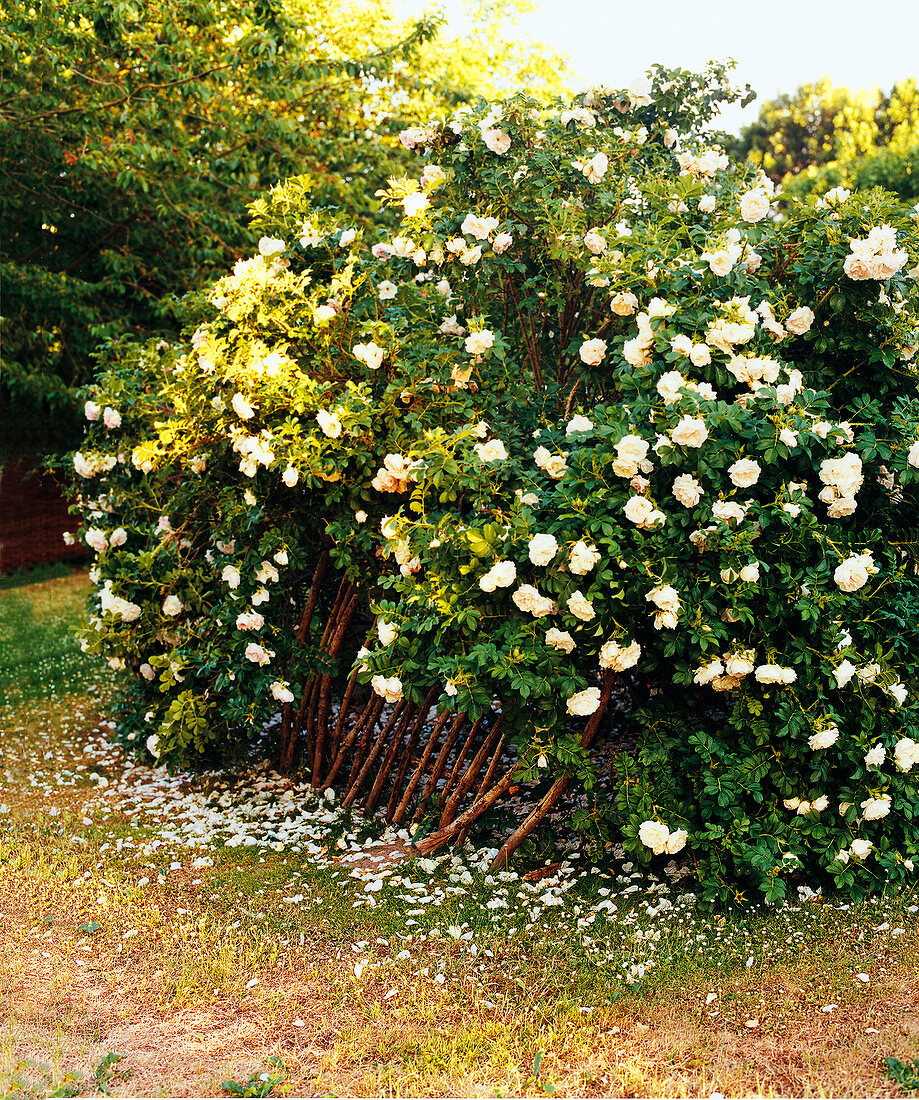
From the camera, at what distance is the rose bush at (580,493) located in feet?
11.4

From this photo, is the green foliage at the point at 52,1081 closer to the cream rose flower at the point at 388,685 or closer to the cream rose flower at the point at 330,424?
the cream rose flower at the point at 388,685

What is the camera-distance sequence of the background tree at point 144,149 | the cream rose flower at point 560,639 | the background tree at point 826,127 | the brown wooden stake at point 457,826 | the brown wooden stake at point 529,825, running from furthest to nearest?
the background tree at point 826,127
the background tree at point 144,149
the brown wooden stake at point 457,826
the brown wooden stake at point 529,825
the cream rose flower at point 560,639

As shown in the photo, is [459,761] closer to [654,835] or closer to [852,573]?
[654,835]

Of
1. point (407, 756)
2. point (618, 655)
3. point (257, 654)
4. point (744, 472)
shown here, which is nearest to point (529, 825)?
point (407, 756)

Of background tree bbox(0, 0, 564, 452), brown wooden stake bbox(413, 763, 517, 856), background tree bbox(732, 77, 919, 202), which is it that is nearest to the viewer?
brown wooden stake bbox(413, 763, 517, 856)

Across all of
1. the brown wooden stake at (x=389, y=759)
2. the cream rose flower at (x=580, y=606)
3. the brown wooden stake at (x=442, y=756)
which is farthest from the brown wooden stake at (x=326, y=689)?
the cream rose flower at (x=580, y=606)

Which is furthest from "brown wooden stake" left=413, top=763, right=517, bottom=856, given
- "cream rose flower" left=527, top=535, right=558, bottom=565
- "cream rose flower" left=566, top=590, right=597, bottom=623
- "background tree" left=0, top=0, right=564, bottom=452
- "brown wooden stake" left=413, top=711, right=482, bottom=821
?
"background tree" left=0, top=0, right=564, bottom=452

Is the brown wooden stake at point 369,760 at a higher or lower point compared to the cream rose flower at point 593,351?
lower

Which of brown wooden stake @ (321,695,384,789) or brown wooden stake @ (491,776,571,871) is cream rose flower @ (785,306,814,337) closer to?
brown wooden stake @ (491,776,571,871)

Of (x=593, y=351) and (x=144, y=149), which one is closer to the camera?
(x=593, y=351)

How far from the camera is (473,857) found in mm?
4223

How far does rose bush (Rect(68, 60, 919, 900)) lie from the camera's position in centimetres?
349

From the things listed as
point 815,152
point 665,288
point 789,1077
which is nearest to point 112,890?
point 789,1077

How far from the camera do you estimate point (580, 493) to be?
3.54 meters
